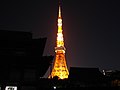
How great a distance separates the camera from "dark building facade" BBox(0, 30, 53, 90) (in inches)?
487

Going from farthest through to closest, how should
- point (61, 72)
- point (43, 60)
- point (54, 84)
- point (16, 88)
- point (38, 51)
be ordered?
point (61, 72), point (54, 84), point (38, 51), point (43, 60), point (16, 88)

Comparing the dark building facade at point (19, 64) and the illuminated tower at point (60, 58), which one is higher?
the illuminated tower at point (60, 58)

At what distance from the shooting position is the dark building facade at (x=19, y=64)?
12.4m

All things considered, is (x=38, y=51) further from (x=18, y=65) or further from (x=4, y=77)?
(x=4, y=77)

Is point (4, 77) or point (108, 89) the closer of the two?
point (4, 77)

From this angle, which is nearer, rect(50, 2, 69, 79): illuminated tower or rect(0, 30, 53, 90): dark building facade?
rect(0, 30, 53, 90): dark building facade

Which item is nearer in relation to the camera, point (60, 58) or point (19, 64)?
point (19, 64)

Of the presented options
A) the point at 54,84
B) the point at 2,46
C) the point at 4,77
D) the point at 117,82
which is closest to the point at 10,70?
the point at 4,77

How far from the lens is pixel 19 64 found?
1278cm

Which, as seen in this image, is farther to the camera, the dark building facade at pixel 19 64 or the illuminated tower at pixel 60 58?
the illuminated tower at pixel 60 58

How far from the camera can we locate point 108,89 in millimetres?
13922

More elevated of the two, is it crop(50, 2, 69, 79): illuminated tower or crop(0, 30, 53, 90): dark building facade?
crop(50, 2, 69, 79): illuminated tower

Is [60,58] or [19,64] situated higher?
[60,58]

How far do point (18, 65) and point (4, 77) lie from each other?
1.16 meters
